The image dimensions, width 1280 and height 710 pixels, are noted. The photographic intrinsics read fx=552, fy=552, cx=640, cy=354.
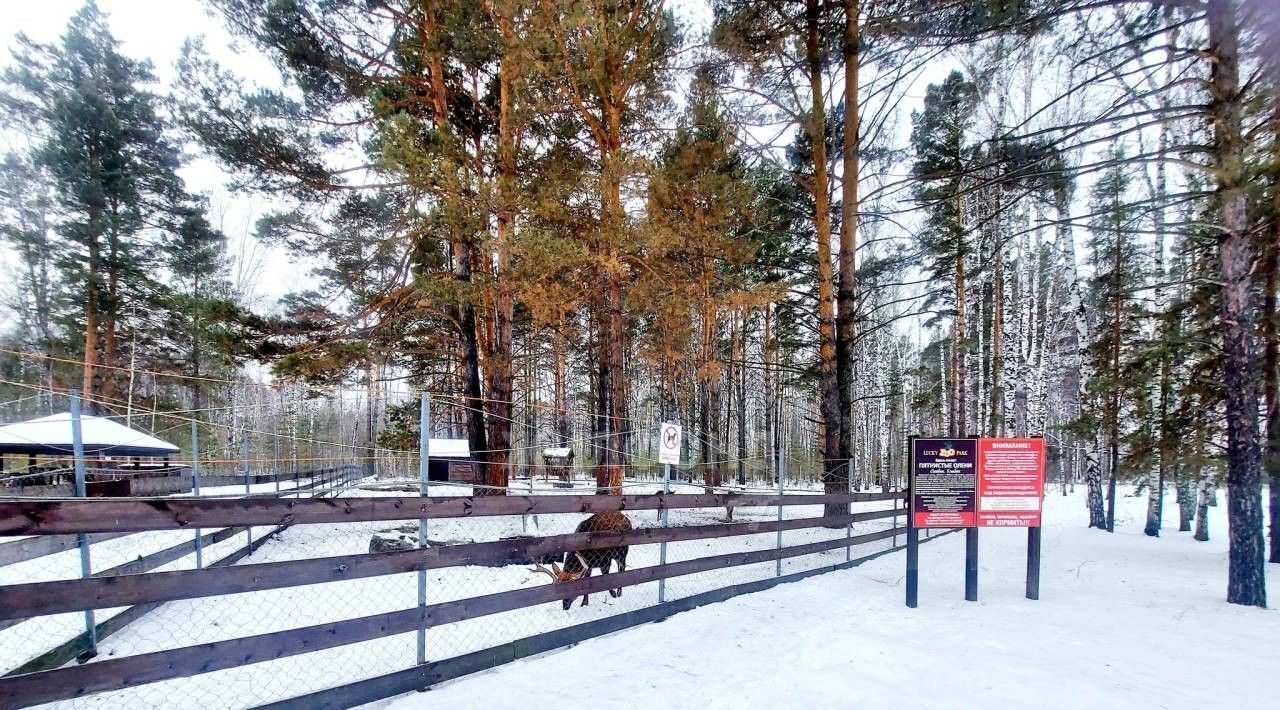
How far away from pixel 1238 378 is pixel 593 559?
704 cm

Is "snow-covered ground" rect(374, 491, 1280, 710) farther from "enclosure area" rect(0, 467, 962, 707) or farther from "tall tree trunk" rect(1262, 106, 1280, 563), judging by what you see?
"tall tree trunk" rect(1262, 106, 1280, 563)

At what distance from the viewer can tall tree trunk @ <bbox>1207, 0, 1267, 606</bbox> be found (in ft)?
18.7

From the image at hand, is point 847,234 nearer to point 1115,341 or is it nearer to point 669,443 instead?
point 669,443

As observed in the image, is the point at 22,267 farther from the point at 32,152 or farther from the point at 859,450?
the point at 859,450

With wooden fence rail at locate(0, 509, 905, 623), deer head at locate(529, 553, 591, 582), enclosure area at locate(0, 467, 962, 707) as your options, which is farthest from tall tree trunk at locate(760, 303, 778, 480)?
wooden fence rail at locate(0, 509, 905, 623)

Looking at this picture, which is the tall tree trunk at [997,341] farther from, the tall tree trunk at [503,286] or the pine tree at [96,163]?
the pine tree at [96,163]

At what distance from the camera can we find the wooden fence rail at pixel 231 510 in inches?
93.9

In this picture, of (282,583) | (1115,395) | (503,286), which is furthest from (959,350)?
(282,583)

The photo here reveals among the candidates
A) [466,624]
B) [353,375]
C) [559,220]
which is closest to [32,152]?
[353,375]

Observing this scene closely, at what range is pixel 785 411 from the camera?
33.8m

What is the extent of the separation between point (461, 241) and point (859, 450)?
28.0 m

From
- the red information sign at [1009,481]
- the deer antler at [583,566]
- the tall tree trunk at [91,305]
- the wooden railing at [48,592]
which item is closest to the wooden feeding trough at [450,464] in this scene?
the tall tree trunk at [91,305]

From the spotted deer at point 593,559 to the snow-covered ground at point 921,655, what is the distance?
1.02 meters

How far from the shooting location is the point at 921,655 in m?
4.04
